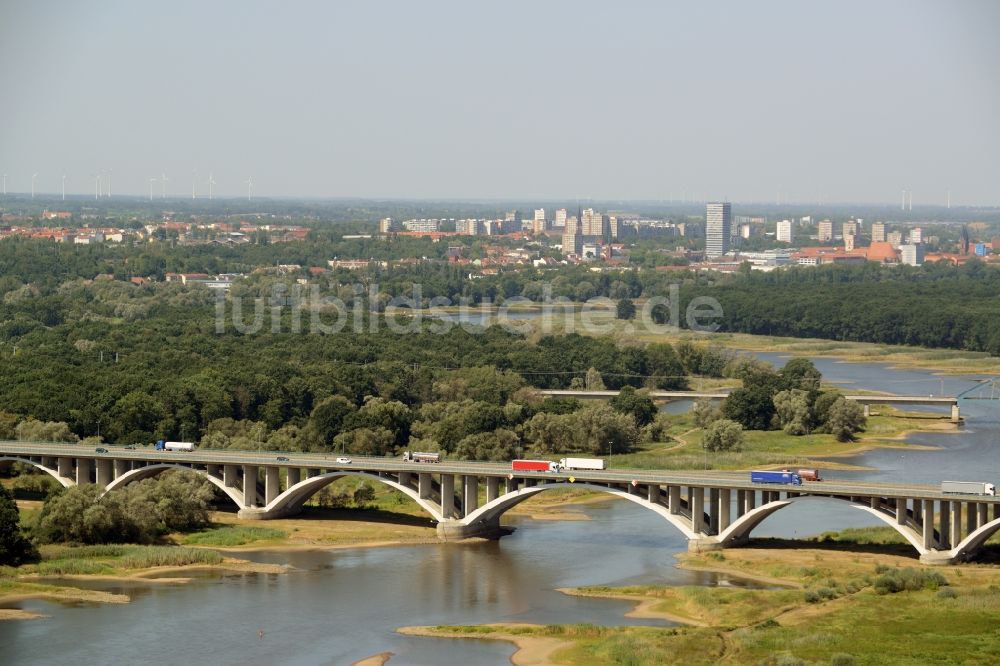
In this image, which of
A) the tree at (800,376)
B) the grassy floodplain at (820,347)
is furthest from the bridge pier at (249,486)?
the grassy floodplain at (820,347)

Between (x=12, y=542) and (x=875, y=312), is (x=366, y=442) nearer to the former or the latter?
(x=12, y=542)

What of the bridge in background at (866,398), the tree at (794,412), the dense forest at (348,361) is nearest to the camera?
the dense forest at (348,361)

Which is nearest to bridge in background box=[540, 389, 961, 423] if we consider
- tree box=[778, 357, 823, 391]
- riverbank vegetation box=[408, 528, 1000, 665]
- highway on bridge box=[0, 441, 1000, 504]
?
tree box=[778, 357, 823, 391]

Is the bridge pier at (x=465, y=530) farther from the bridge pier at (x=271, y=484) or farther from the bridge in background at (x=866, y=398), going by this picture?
the bridge in background at (x=866, y=398)

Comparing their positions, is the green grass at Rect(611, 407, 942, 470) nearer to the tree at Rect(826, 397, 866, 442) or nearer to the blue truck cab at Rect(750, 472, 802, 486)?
the tree at Rect(826, 397, 866, 442)

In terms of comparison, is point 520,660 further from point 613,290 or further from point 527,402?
point 613,290
